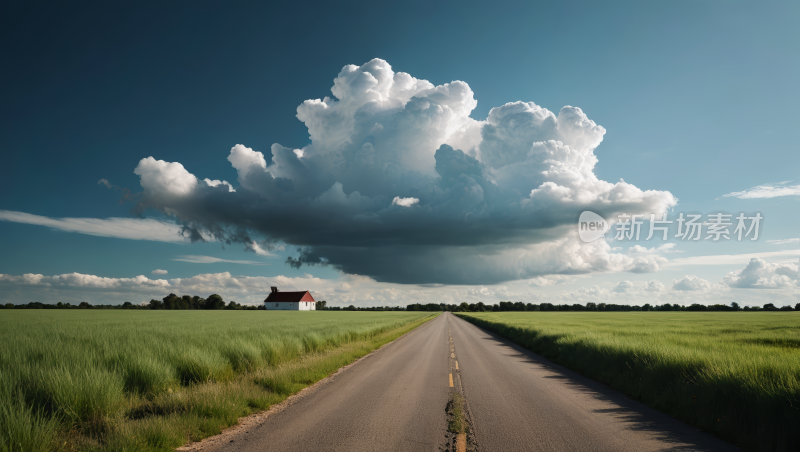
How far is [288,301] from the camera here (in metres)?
137

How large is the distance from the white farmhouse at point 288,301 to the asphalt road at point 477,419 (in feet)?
431

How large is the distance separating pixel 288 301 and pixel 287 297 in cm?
365

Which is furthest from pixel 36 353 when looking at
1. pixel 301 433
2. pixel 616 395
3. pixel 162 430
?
pixel 616 395

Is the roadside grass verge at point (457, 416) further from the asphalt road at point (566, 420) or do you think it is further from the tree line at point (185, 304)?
the tree line at point (185, 304)

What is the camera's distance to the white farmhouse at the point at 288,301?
5330 inches

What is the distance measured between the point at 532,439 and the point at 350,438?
9.96 ft

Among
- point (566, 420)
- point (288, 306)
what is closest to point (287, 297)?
point (288, 306)

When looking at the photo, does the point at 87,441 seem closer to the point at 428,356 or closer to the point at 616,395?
the point at 616,395

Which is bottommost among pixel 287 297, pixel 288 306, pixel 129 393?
pixel 288 306

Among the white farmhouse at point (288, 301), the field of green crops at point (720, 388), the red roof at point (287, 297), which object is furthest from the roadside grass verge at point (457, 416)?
the red roof at point (287, 297)

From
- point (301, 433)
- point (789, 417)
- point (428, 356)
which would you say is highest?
point (789, 417)

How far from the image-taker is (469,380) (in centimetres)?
1137

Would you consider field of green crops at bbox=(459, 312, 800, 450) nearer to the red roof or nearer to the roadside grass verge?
the roadside grass verge

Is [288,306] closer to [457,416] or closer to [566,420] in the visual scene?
[457,416]
